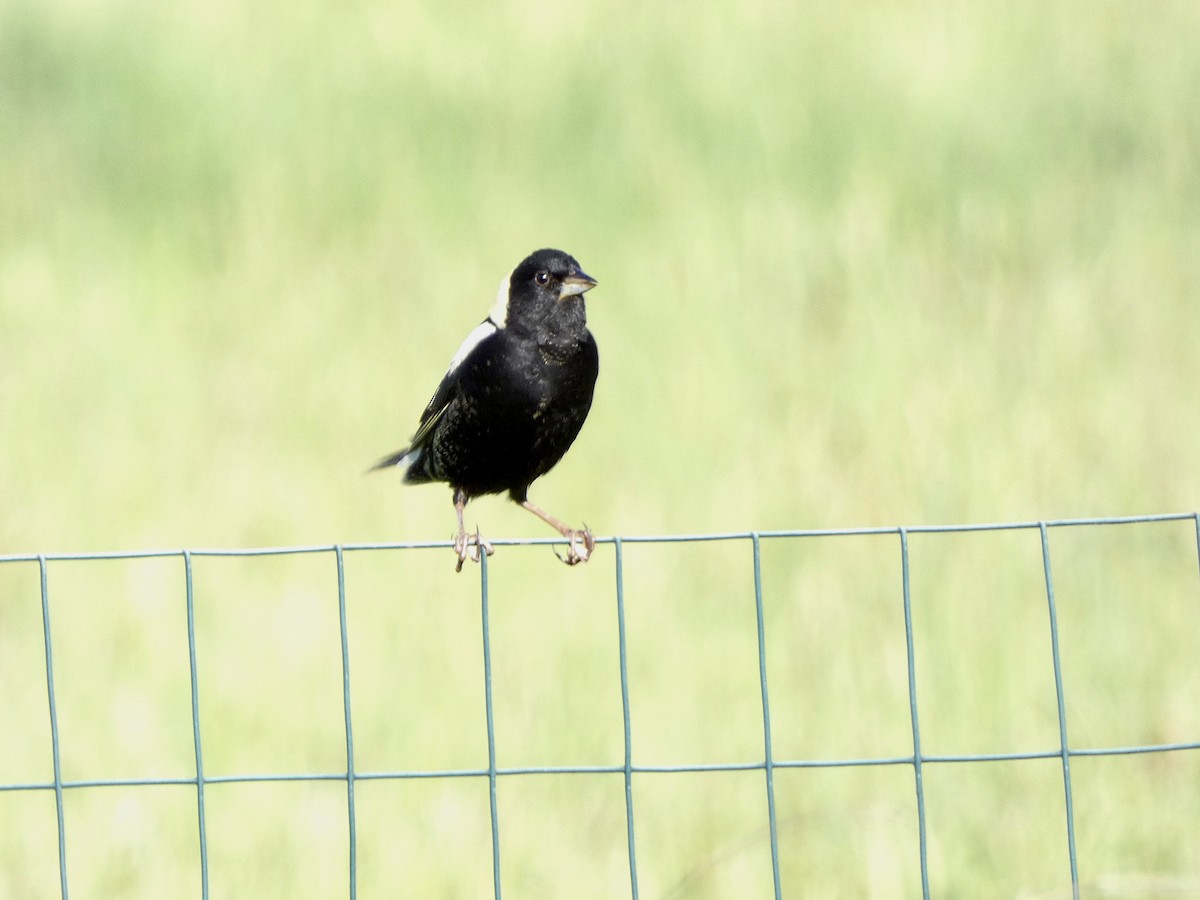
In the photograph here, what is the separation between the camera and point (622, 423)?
7.10 meters

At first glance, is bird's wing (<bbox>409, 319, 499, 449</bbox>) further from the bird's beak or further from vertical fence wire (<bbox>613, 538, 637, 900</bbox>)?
vertical fence wire (<bbox>613, 538, 637, 900</bbox>)

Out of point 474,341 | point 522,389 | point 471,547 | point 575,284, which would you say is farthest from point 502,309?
point 471,547

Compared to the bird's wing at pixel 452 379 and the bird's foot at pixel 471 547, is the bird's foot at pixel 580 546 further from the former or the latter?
the bird's wing at pixel 452 379

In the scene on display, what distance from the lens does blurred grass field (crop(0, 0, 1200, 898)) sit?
15.8ft

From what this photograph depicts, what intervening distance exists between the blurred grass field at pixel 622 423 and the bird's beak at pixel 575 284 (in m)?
1.56

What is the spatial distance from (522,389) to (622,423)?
9.84ft

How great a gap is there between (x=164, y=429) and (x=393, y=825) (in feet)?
10.1

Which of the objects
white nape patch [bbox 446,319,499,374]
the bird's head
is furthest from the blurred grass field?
the bird's head

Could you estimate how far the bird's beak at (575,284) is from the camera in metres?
4.29

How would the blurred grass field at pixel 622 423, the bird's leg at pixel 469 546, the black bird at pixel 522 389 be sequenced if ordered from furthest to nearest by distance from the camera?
the blurred grass field at pixel 622 423
the black bird at pixel 522 389
the bird's leg at pixel 469 546

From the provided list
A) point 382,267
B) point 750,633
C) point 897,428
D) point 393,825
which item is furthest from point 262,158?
point 393,825

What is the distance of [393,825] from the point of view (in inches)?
187

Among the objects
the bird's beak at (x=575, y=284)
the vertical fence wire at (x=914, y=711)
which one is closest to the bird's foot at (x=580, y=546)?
the bird's beak at (x=575, y=284)

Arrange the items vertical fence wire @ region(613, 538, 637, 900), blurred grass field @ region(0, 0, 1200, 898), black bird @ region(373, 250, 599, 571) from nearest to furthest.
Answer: vertical fence wire @ region(613, 538, 637, 900) < black bird @ region(373, 250, 599, 571) < blurred grass field @ region(0, 0, 1200, 898)
